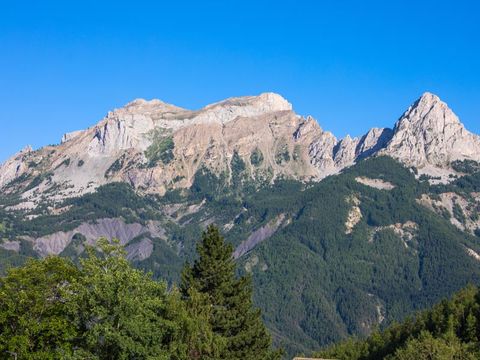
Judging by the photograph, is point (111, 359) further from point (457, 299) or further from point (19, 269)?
point (457, 299)

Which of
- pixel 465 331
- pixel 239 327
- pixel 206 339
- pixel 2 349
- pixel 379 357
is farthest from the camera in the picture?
pixel 379 357

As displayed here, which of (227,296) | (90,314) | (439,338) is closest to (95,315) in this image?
(90,314)

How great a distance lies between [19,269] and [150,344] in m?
13.2

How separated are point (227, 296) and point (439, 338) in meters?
71.7

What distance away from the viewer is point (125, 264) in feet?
223

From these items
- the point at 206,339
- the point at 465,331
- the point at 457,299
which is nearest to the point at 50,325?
the point at 206,339

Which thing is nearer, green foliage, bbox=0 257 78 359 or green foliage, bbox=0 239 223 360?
green foliage, bbox=0 239 223 360

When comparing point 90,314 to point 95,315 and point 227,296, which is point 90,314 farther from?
point 227,296

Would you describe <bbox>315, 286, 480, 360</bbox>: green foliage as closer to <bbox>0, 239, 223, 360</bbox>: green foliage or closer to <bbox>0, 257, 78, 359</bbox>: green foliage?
<bbox>0, 239, 223, 360</bbox>: green foliage

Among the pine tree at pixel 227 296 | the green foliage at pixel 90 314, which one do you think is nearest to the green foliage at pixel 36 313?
the green foliage at pixel 90 314

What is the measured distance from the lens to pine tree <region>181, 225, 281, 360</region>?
286ft

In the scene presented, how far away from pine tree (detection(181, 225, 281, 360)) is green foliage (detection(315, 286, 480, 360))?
145ft

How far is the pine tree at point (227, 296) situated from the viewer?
8725 centimetres

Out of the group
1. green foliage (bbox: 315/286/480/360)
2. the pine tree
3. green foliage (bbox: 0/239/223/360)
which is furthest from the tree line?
green foliage (bbox: 315/286/480/360)
